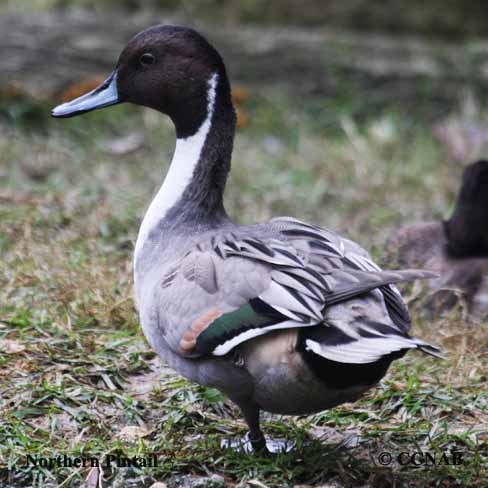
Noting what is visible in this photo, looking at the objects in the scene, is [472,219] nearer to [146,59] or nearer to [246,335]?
[146,59]

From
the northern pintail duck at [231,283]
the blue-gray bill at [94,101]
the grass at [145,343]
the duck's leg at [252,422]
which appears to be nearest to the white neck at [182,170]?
the northern pintail duck at [231,283]

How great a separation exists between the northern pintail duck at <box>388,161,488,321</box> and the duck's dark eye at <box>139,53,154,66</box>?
68.9 inches

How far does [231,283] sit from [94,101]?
42.8 inches

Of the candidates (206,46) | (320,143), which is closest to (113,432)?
(206,46)

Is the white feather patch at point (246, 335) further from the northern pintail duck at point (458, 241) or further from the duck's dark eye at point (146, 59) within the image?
the northern pintail duck at point (458, 241)

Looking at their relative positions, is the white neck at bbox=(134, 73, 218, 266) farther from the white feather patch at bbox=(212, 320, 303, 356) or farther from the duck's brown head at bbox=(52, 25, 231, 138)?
the white feather patch at bbox=(212, 320, 303, 356)

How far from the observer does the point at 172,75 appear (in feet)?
11.5

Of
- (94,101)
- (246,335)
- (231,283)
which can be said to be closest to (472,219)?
(94,101)

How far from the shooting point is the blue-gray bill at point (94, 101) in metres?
3.57

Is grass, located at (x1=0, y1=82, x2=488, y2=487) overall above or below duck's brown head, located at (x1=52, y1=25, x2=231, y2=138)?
below

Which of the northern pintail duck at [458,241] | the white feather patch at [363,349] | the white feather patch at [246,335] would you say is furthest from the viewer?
the northern pintail duck at [458,241]

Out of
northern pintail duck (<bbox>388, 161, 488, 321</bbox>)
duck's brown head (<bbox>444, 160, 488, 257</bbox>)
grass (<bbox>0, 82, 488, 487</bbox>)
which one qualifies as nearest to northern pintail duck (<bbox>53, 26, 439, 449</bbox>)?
grass (<bbox>0, 82, 488, 487</bbox>)

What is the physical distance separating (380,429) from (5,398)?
1.34 m

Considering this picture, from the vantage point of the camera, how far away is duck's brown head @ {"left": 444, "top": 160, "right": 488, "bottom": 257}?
16.2 ft
